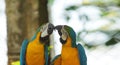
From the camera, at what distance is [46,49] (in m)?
0.83

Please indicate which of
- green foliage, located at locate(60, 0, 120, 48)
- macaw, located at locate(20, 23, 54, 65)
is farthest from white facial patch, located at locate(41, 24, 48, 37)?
green foliage, located at locate(60, 0, 120, 48)

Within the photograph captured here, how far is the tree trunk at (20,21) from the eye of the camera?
1.13 metres

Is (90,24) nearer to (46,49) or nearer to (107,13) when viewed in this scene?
(107,13)

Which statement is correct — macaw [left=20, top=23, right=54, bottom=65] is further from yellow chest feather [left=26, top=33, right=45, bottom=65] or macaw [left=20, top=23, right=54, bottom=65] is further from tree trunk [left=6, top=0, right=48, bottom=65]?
tree trunk [left=6, top=0, right=48, bottom=65]

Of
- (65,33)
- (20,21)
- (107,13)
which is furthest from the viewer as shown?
(107,13)

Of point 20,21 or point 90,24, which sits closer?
point 20,21

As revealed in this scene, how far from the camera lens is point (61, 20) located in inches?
49.5

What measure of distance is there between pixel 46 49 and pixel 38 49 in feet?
0.10

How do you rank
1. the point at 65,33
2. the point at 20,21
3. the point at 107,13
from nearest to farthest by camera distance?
1. the point at 65,33
2. the point at 20,21
3. the point at 107,13

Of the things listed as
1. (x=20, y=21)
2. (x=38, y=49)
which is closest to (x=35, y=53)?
(x=38, y=49)

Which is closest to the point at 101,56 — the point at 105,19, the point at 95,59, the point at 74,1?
the point at 95,59

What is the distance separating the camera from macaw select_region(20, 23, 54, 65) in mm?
806

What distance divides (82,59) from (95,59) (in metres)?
0.44

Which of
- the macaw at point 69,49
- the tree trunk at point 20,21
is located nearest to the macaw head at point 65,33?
the macaw at point 69,49
